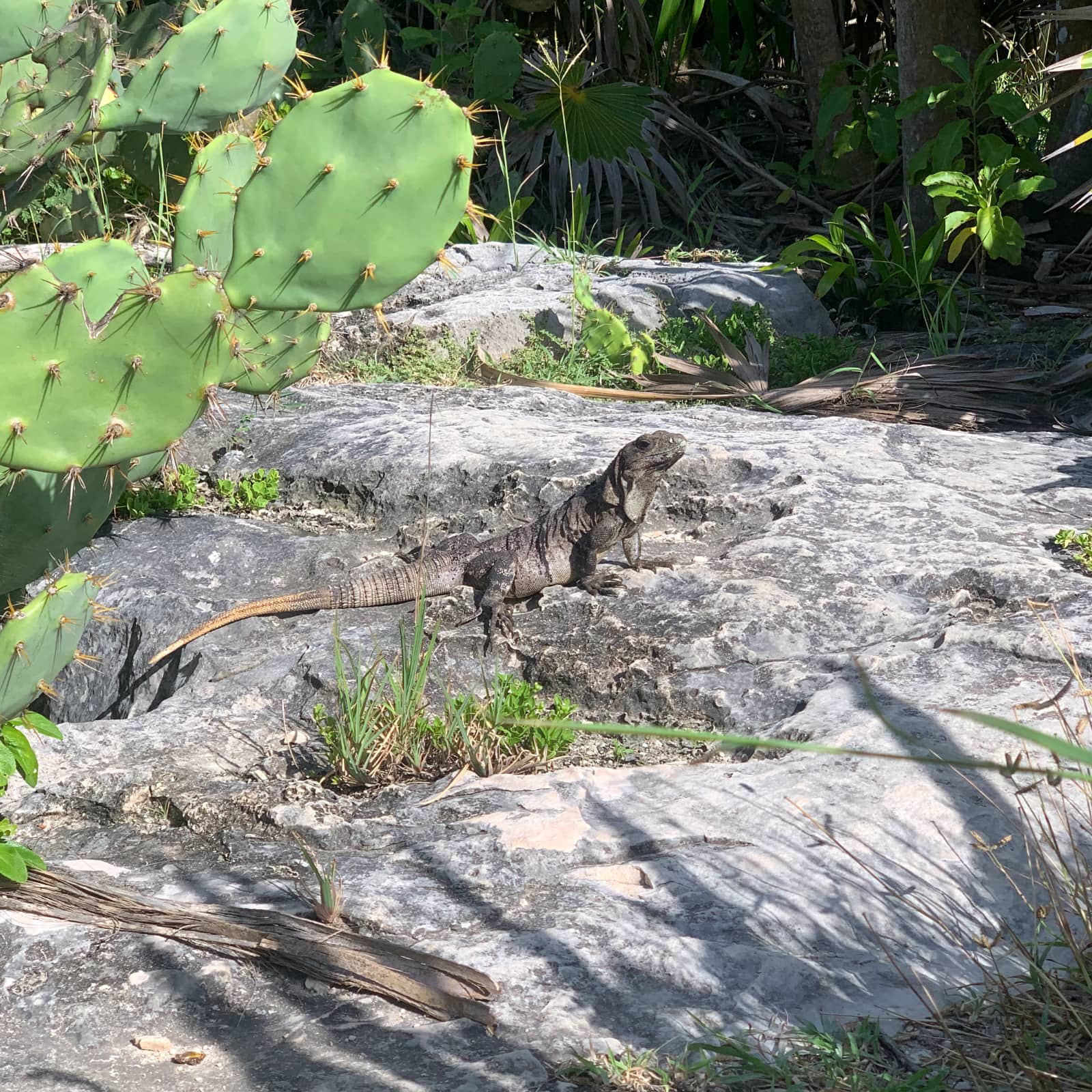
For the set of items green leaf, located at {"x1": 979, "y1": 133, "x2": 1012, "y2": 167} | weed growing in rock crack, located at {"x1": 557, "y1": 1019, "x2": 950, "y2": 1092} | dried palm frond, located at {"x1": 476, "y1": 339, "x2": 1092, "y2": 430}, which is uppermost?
green leaf, located at {"x1": 979, "y1": 133, "x2": 1012, "y2": 167}

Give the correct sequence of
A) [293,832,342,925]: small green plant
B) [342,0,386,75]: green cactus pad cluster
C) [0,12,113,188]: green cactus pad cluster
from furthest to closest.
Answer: [342,0,386,75]: green cactus pad cluster < [0,12,113,188]: green cactus pad cluster < [293,832,342,925]: small green plant

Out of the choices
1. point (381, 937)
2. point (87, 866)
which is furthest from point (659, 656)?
point (87, 866)

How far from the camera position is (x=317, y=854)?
3.08 m

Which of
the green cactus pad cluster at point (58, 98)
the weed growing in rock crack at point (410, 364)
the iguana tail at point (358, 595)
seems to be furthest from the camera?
the weed growing in rock crack at point (410, 364)

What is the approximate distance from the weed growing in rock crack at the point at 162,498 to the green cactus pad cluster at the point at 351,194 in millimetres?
2196

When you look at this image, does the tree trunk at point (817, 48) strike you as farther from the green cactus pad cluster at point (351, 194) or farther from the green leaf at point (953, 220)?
the green cactus pad cluster at point (351, 194)

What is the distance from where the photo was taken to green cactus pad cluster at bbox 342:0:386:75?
31.0 ft

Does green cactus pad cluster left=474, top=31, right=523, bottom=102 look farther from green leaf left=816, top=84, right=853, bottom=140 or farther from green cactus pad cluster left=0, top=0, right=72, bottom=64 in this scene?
green cactus pad cluster left=0, top=0, right=72, bottom=64

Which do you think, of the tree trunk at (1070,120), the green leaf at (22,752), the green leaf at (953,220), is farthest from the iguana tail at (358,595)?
the tree trunk at (1070,120)

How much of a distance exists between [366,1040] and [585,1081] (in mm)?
477

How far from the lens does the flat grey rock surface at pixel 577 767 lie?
2.39 metres

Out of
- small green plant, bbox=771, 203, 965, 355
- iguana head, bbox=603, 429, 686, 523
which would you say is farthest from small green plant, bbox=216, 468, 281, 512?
small green plant, bbox=771, 203, 965, 355

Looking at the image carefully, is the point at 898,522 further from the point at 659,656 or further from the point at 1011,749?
the point at 1011,749

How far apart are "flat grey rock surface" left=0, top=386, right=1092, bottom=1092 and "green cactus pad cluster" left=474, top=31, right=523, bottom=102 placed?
13.0 feet
